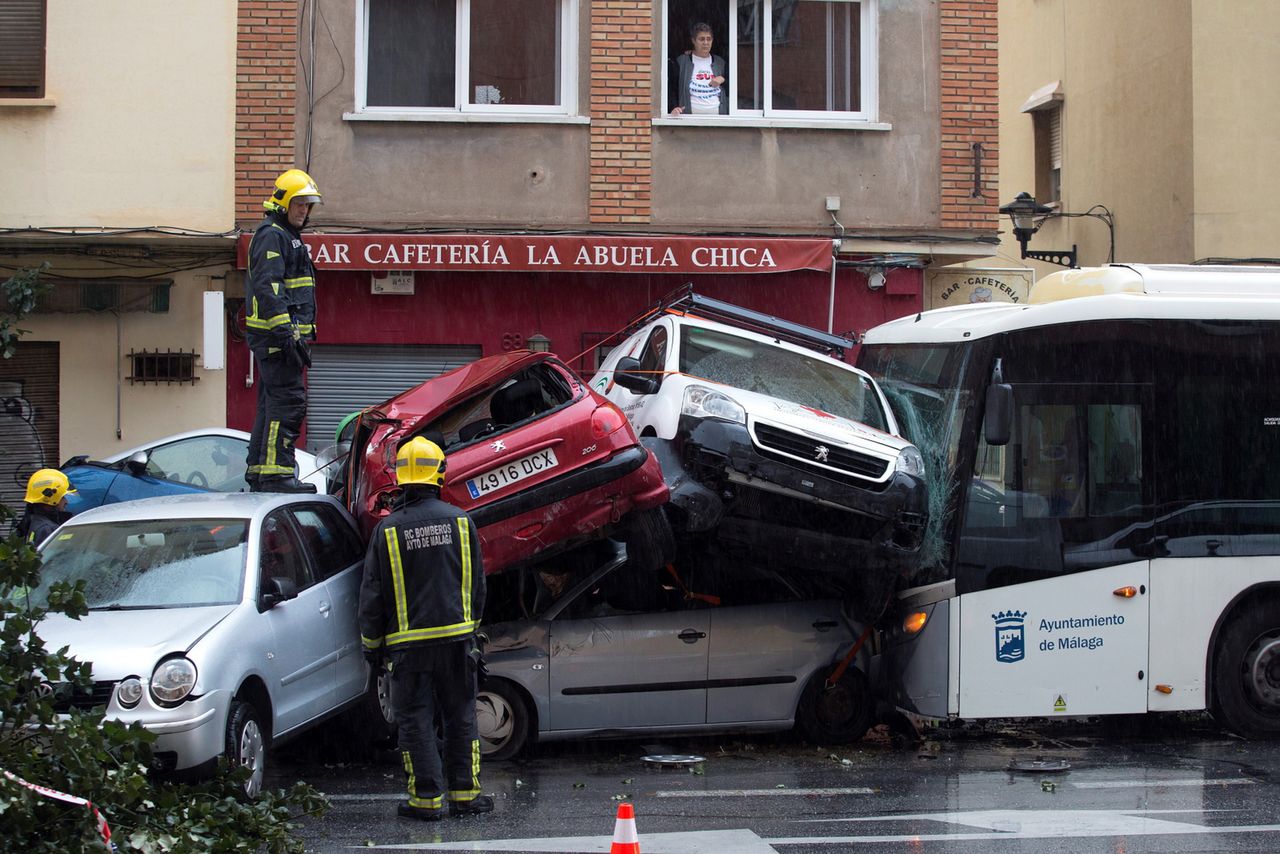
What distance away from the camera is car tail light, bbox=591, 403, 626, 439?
8359 millimetres

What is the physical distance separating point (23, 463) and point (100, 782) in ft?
33.0

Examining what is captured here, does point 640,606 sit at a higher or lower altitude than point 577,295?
lower

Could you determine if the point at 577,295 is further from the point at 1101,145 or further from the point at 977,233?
the point at 1101,145

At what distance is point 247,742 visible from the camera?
7176mm

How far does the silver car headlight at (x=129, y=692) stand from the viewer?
22.2 ft

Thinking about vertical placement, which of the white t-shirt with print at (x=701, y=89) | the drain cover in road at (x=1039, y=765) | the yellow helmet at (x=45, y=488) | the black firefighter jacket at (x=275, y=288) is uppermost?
the white t-shirt with print at (x=701, y=89)

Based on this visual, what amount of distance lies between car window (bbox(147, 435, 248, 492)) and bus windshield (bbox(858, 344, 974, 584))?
5.09 meters

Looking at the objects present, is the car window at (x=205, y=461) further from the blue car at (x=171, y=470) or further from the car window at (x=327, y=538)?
the car window at (x=327, y=538)

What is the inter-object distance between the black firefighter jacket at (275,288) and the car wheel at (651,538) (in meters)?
2.74

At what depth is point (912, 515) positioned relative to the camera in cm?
862

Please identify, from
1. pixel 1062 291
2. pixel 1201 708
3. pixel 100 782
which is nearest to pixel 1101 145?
pixel 1062 291

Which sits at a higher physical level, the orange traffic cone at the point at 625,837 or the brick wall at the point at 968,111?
the brick wall at the point at 968,111

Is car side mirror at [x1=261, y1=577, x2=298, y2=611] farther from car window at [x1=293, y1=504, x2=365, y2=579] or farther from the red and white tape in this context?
the red and white tape

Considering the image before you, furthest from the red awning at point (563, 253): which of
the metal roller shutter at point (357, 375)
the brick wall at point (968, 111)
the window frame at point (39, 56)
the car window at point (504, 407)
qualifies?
the car window at point (504, 407)
